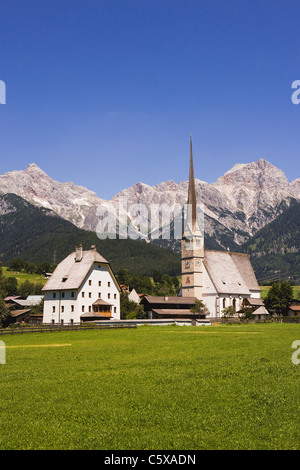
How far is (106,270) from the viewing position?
9256 cm

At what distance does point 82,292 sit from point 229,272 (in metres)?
46.7

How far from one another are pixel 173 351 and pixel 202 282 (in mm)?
82294

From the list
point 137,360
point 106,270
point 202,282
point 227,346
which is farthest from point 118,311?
point 137,360

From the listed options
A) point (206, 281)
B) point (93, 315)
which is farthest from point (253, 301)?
point (93, 315)

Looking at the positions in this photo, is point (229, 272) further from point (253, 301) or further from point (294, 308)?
point (294, 308)

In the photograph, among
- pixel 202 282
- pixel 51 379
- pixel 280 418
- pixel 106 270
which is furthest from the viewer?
pixel 202 282

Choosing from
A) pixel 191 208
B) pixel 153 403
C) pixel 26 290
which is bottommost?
pixel 153 403

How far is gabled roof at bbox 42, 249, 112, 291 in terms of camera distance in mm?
87250

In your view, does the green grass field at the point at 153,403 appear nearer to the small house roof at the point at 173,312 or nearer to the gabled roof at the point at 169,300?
the small house roof at the point at 173,312

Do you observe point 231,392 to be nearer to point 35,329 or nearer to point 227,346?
point 227,346

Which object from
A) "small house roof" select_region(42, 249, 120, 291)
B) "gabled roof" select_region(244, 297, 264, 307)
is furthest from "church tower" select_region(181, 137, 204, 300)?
"small house roof" select_region(42, 249, 120, 291)

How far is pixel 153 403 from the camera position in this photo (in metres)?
16.3

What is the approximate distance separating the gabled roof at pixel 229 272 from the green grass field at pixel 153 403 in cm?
8619
